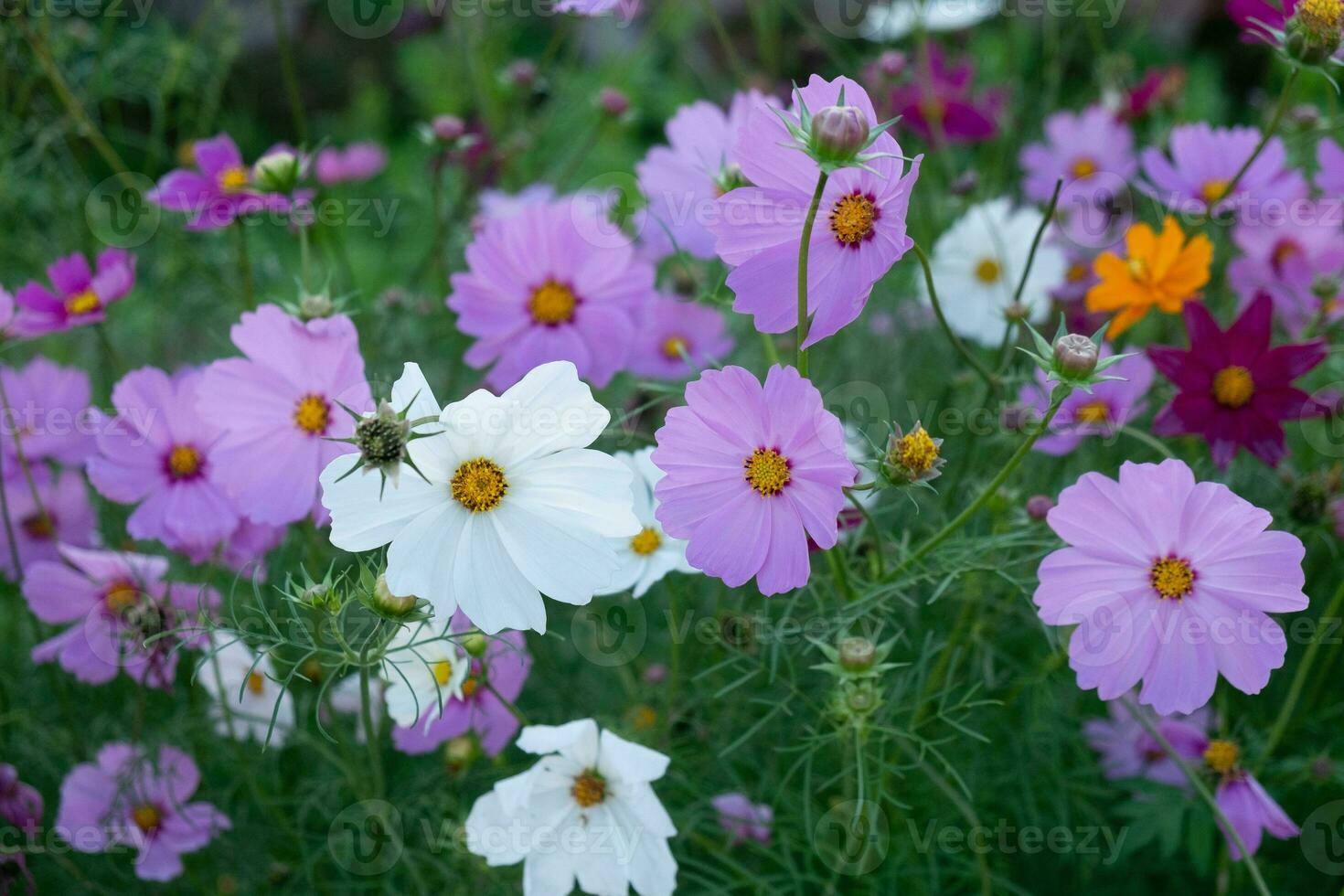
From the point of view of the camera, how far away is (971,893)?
1030 millimetres

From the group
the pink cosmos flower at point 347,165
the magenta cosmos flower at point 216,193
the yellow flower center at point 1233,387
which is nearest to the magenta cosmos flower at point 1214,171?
the yellow flower center at point 1233,387

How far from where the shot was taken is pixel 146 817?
937mm

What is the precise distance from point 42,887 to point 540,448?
0.77 metres

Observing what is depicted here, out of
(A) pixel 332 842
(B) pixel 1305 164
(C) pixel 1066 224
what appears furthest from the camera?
(B) pixel 1305 164

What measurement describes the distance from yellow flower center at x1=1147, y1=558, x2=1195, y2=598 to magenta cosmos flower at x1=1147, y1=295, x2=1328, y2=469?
0.61 ft

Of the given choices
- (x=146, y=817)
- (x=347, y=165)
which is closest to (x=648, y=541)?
(x=146, y=817)

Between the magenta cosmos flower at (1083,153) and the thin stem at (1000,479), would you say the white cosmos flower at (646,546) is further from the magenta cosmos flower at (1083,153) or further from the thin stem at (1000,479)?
the magenta cosmos flower at (1083,153)

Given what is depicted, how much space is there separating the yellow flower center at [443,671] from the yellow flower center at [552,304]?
29 centimetres

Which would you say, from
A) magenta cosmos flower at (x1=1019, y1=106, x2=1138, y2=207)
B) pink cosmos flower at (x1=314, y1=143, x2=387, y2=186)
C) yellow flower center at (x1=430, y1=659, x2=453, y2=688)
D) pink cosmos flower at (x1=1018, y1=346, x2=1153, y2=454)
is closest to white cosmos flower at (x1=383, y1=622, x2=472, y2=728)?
yellow flower center at (x1=430, y1=659, x2=453, y2=688)

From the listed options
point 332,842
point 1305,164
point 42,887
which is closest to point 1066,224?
point 1305,164

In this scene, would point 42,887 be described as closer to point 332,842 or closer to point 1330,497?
point 332,842

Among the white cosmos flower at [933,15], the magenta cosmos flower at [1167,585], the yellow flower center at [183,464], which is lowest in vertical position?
the magenta cosmos flower at [1167,585]

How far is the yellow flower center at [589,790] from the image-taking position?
0.76 meters

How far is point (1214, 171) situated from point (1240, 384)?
0.32m
